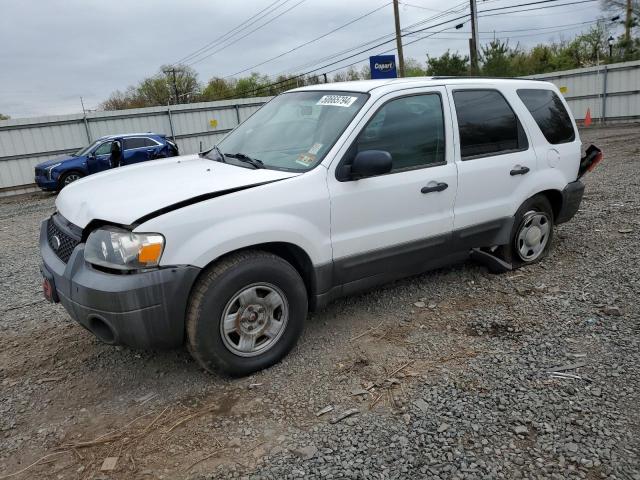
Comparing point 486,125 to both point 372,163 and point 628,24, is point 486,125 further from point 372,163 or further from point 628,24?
point 628,24

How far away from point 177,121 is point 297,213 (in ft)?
64.1

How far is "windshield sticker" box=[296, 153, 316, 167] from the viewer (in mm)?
3495

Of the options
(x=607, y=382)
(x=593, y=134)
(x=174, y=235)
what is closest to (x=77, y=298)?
(x=174, y=235)

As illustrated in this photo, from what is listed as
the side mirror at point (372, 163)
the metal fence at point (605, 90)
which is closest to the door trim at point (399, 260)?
the side mirror at point (372, 163)

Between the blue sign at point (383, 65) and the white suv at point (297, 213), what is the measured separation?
9.66m

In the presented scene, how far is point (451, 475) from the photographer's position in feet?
7.90

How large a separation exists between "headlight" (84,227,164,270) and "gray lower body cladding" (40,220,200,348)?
0.06 metres

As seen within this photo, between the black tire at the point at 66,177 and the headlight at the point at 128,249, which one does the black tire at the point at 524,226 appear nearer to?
the headlight at the point at 128,249

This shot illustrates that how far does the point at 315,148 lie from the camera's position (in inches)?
142

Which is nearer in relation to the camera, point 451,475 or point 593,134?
point 451,475

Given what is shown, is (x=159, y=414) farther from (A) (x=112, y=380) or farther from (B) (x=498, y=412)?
(B) (x=498, y=412)

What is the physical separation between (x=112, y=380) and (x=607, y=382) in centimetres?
318

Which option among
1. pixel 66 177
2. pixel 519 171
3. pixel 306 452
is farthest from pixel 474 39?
pixel 306 452

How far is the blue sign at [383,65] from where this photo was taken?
14.0 meters
